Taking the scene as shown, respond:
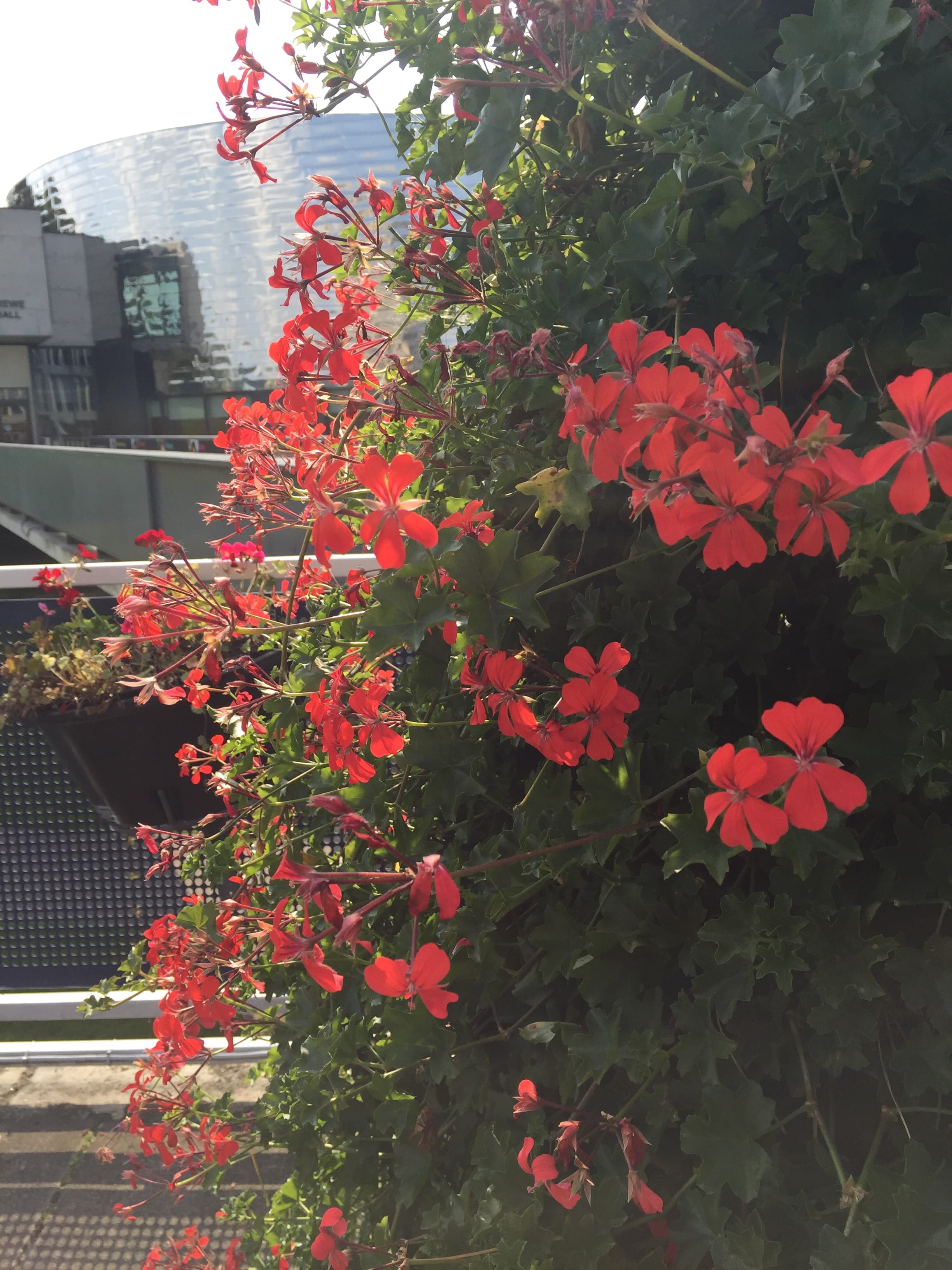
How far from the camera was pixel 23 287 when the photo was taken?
91.7 ft

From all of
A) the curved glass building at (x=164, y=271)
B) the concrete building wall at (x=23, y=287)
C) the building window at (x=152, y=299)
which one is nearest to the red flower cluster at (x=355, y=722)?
the curved glass building at (x=164, y=271)

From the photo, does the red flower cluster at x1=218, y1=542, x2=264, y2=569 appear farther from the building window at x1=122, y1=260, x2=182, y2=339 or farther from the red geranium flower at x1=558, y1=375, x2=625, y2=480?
the building window at x1=122, y1=260, x2=182, y2=339

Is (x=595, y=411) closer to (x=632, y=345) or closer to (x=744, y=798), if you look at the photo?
(x=632, y=345)

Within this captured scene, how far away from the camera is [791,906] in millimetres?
621

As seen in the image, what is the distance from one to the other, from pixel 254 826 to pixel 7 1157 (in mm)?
1383

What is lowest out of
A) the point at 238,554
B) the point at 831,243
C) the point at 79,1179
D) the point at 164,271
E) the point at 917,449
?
the point at 79,1179

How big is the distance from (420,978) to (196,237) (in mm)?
28793

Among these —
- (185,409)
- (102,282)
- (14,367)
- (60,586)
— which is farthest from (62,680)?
(14,367)

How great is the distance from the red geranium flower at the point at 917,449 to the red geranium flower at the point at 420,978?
34 centimetres

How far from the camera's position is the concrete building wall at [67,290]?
28406 mm

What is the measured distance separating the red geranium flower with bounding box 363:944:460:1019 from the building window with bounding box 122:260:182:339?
28691 millimetres

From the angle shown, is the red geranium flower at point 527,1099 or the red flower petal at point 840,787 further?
the red geranium flower at point 527,1099

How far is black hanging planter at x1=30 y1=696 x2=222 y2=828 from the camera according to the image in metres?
1.55

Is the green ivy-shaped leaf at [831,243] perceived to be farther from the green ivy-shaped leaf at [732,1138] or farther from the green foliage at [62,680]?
the green foliage at [62,680]
